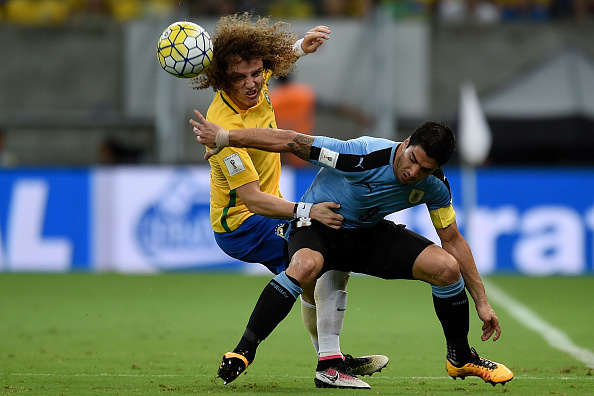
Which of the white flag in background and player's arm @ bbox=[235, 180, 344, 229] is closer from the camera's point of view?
player's arm @ bbox=[235, 180, 344, 229]

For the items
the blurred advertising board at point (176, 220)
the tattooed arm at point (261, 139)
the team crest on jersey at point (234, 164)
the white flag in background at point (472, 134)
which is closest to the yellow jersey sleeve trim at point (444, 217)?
the tattooed arm at point (261, 139)

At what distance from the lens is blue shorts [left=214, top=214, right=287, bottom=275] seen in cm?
652

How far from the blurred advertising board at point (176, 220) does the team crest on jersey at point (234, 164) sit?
6893 mm

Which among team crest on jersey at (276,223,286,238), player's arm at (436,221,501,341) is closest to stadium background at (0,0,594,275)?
team crest on jersey at (276,223,286,238)

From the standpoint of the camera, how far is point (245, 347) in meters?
5.61

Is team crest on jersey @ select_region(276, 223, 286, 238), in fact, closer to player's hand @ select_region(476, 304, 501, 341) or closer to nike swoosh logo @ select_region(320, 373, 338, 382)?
nike swoosh logo @ select_region(320, 373, 338, 382)

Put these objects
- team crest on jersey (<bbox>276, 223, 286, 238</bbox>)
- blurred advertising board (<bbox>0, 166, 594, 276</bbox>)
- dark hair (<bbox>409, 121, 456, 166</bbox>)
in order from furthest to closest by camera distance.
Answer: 1. blurred advertising board (<bbox>0, 166, 594, 276</bbox>)
2. team crest on jersey (<bbox>276, 223, 286, 238</bbox>)
3. dark hair (<bbox>409, 121, 456, 166</bbox>)

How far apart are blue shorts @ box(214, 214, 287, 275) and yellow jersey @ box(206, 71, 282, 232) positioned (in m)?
0.05

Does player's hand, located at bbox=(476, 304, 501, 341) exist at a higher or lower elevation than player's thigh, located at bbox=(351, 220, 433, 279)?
lower

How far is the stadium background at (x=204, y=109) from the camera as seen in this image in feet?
42.7

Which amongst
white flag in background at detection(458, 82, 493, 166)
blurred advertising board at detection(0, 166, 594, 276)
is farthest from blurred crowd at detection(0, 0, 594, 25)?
blurred advertising board at detection(0, 166, 594, 276)

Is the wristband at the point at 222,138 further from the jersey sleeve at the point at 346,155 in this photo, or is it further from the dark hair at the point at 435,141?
the dark hair at the point at 435,141

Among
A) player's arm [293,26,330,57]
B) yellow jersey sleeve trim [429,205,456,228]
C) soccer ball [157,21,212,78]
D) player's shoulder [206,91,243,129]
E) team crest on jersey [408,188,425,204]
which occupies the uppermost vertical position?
player's arm [293,26,330,57]

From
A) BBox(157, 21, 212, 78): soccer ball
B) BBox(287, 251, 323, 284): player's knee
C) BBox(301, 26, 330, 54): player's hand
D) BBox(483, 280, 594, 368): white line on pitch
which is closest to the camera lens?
BBox(287, 251, 323, 284): player's knee
